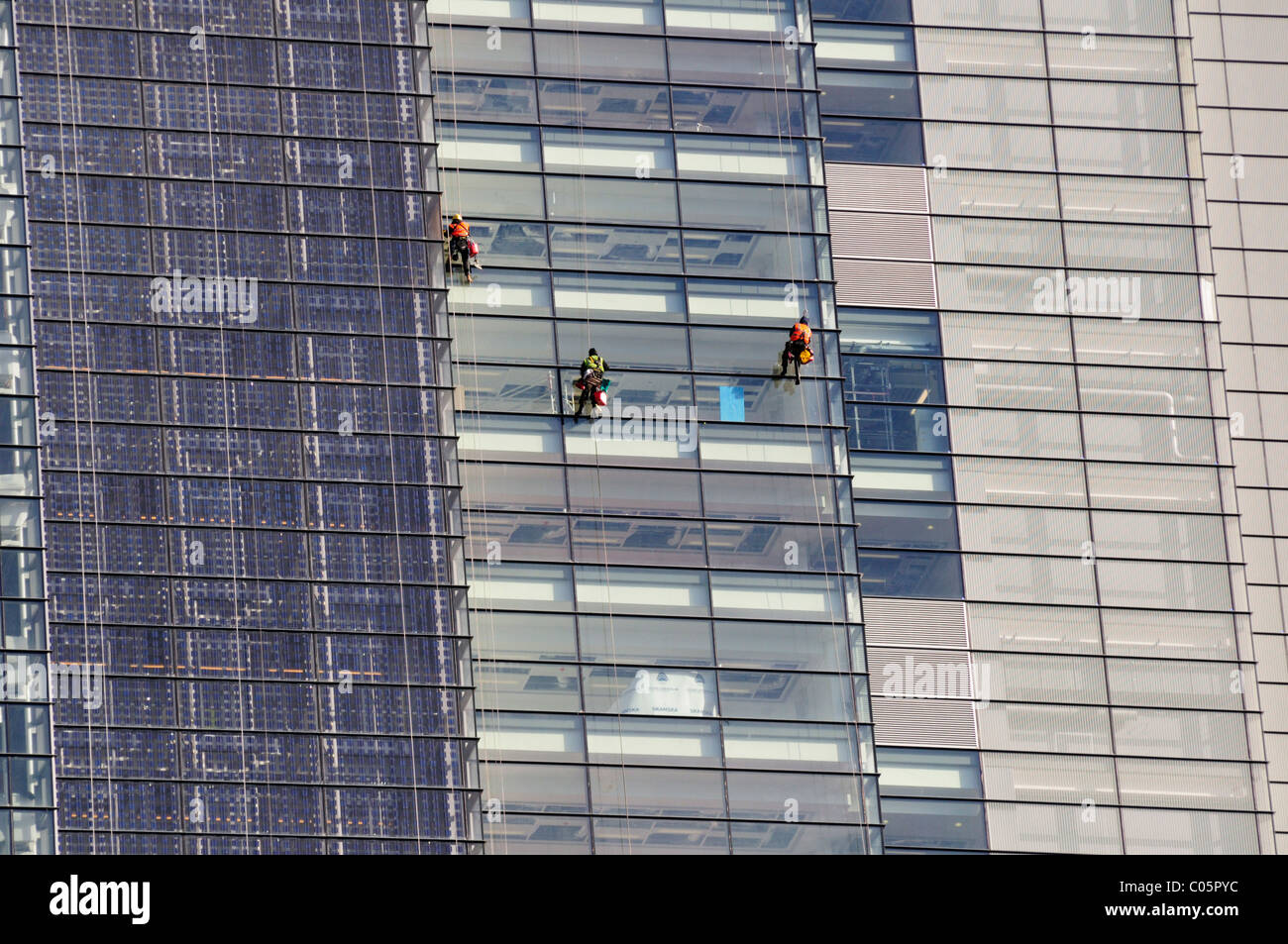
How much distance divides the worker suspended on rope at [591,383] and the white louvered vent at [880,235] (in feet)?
32.1

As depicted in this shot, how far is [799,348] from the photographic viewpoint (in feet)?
278

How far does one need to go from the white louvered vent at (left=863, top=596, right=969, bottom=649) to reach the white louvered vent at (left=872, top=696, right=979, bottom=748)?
75.8 inches

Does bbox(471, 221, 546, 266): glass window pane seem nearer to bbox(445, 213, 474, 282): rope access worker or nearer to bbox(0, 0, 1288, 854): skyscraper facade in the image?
bbox(0, 0, 1288, 854): skyscraper facade

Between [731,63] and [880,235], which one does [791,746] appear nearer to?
[880,235]

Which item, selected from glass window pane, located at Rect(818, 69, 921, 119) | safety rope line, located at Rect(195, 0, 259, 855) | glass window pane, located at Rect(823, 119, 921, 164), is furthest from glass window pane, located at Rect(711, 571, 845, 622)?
glass window pane, located at Rect(818, 69, 921, 119)

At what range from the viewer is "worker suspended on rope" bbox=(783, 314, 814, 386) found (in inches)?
3307

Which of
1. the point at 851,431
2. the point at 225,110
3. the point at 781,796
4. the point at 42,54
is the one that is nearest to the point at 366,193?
the point at 225,110

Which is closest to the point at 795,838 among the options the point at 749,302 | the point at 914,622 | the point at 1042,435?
the point at 914,622

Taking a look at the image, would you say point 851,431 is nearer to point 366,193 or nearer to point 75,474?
point 366,193

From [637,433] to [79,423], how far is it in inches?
654

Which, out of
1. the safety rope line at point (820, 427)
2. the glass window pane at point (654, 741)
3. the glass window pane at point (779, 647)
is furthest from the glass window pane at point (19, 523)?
the safety rope line at point (820, 427)

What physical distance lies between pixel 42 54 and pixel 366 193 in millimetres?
10437

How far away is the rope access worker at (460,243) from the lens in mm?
85062

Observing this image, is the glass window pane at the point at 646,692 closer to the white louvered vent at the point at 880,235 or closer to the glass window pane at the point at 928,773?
the glass window pane at the point at 928,773
